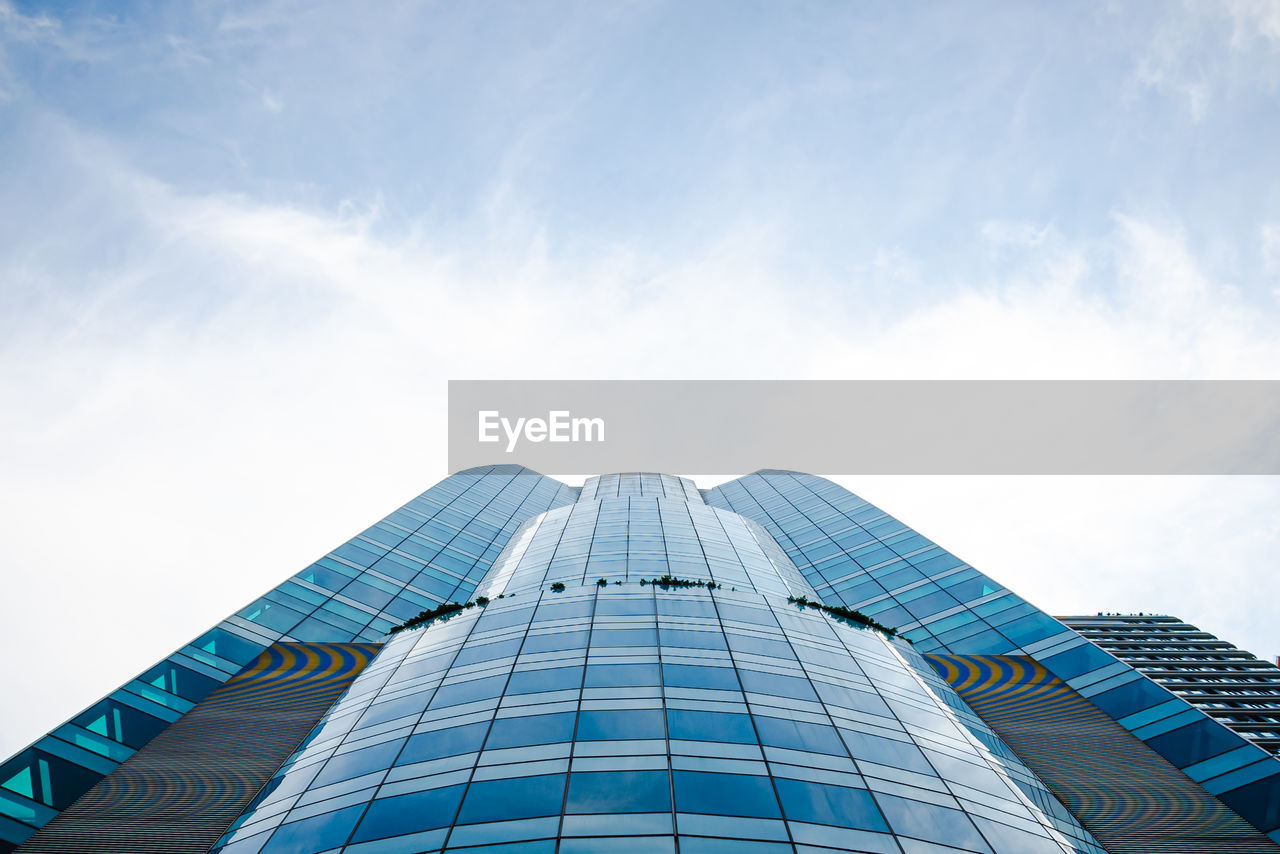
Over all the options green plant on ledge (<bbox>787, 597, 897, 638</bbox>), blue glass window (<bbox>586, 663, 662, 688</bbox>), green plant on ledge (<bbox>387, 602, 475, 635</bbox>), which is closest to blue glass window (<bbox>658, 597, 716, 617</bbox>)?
blue glass window (<bbox>586, 663, 662, 688</bbox>)

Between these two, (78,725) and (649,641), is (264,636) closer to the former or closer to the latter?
(78,725)

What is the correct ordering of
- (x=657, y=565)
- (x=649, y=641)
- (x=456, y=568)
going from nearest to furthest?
(x=649, y=641) → (x=657, y=565) → (x=456, y=568)

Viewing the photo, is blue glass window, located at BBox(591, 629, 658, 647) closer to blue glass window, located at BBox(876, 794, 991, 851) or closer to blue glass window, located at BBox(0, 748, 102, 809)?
blue glass window, located at BBox(876, 794, 991, 851)

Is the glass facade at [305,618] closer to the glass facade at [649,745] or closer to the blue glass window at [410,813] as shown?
the glass facade at [649,745]

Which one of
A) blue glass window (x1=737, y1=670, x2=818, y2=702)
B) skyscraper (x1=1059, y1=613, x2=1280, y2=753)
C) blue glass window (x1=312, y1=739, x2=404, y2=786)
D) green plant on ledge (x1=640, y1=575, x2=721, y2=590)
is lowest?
skyscraper (x1=1059, y1=613, x2=1280, y2=753)

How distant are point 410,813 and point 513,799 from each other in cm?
224

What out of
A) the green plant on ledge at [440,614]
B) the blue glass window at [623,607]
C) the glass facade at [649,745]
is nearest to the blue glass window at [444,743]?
the glass facade at [649,745]

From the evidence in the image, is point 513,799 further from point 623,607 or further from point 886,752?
point 623,607

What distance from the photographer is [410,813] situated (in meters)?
15.1

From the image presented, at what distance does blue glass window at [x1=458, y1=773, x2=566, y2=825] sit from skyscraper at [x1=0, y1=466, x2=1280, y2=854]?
6cm

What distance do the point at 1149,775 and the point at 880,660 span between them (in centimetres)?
946

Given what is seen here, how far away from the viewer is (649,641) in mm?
23203

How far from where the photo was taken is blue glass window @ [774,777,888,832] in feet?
49.1

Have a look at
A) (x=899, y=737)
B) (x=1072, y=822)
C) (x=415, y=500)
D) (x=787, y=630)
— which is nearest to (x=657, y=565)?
(x=787, y=630)
